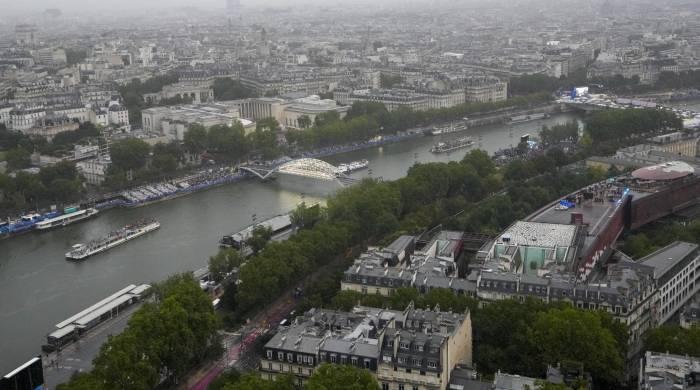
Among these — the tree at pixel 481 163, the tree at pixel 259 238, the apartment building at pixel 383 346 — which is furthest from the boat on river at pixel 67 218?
the apartment building at pixel 383 346

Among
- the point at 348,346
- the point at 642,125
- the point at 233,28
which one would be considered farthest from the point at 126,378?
the point at 233,28

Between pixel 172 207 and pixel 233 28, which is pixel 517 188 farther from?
pixel 233 28

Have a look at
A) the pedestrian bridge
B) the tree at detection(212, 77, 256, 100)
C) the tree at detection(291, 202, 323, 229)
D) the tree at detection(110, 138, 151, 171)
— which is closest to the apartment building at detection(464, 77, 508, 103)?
the tree at detection(212, 77, 256, 100)

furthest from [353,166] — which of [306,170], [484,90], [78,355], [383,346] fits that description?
[383,346]

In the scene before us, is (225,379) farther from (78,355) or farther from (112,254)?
(112,254)

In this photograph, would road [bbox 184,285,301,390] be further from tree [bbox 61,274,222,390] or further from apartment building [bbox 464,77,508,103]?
apartment building [bbox 464,77,508,103]

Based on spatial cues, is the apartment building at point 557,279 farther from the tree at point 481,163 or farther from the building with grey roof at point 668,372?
the tree at point 481,163
